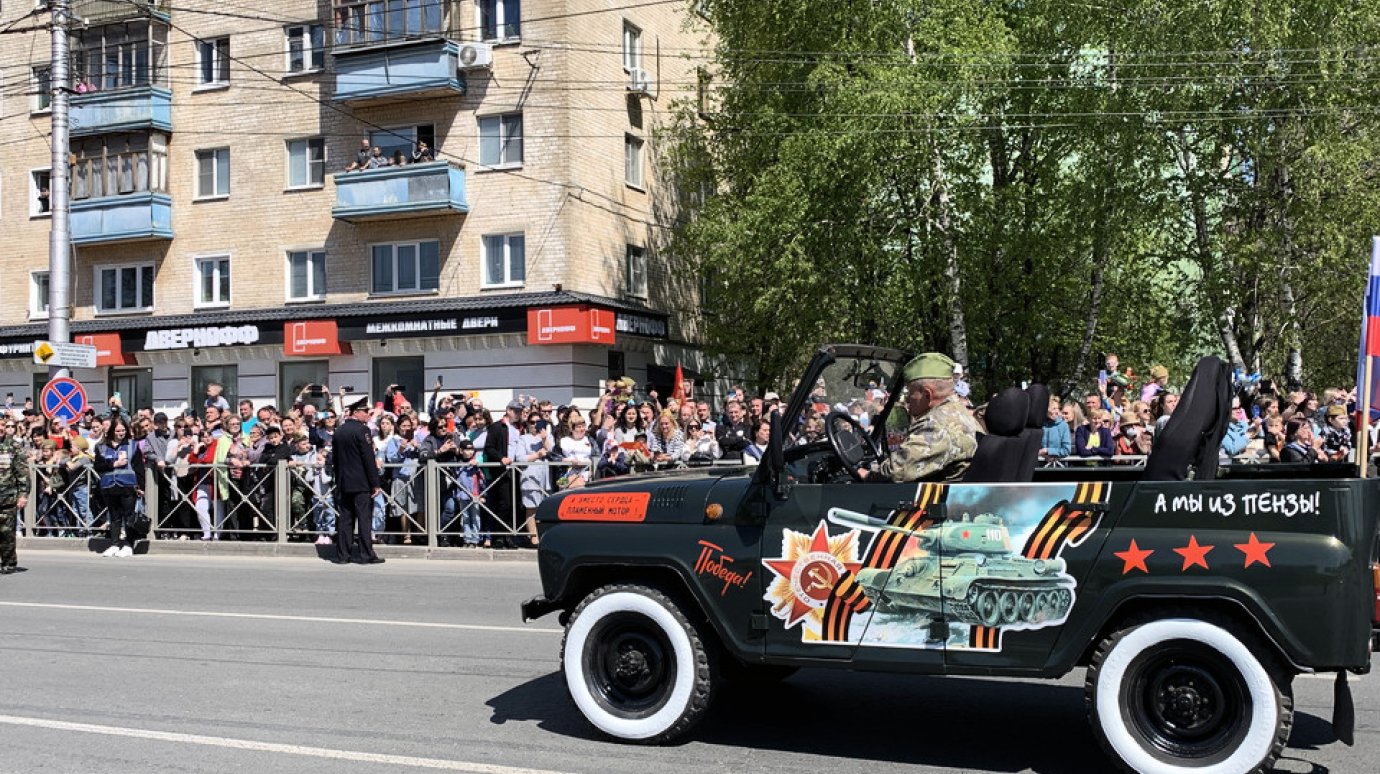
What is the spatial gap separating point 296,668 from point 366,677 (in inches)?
25.6

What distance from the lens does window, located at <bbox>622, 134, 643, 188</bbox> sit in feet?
117

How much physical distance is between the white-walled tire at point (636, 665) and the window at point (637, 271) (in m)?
29.4

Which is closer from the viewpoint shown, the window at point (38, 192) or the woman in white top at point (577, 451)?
the woman in white top at point (577, 451)

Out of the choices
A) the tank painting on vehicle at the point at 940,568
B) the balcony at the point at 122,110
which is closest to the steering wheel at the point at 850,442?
the tank painting on vehicle at the point at 940,568

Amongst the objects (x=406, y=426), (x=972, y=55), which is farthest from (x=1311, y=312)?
(x=406, y=426)

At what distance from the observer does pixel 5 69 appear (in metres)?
39.1

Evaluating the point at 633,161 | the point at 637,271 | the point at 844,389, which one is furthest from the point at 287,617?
the point at 633,161

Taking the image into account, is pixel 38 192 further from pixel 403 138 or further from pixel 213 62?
pixel 403 138

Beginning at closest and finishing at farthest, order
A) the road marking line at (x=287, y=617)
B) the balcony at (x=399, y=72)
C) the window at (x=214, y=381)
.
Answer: the road marking line at (x=287, y=617), the balcony at (x=399, y=72), the window at (x=214, y=381)

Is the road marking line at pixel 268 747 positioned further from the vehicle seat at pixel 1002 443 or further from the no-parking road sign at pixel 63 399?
the no-parking road sign at pixel 63 399

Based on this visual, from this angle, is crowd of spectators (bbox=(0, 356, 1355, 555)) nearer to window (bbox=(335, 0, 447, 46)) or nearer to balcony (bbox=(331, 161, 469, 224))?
balcony (bbox=(331, 161, 469, 224))

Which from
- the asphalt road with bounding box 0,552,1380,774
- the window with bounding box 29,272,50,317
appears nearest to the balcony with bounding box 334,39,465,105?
the window with bounding box 29,272,50,317

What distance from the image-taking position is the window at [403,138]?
34.2m

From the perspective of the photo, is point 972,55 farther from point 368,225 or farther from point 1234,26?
point 368,225
